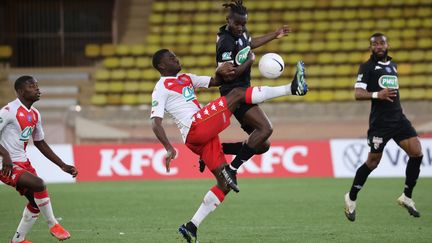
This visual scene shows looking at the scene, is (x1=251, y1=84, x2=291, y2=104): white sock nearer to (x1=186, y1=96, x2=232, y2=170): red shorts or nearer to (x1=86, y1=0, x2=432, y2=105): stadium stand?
(x1=186, y1=96, x2=232, y2=170): red shorts

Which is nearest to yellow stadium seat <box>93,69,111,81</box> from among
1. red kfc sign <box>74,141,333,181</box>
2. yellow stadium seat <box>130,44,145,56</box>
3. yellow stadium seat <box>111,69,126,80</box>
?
yellow stadium seat <box>111,69,126,80</box>

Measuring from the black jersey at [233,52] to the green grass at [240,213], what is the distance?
71.5 inches

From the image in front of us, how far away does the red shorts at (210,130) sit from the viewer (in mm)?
9812

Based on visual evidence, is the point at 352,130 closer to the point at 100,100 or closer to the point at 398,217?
the point at 100,100

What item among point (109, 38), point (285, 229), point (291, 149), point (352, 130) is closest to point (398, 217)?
point (285, 229)

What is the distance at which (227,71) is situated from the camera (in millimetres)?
10039

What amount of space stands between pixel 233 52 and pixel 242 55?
0.15m

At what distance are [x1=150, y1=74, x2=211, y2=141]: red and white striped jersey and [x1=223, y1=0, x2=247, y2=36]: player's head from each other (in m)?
0.91

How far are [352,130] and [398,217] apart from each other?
10.7 m

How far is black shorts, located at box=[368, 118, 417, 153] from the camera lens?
457 inches

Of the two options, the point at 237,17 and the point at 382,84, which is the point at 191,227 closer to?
the point at 237,17

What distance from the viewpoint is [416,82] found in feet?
83.0

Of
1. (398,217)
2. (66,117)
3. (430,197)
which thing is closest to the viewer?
(398,217)

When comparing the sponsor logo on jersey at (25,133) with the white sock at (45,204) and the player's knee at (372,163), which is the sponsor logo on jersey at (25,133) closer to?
the white sock at (45,204)
